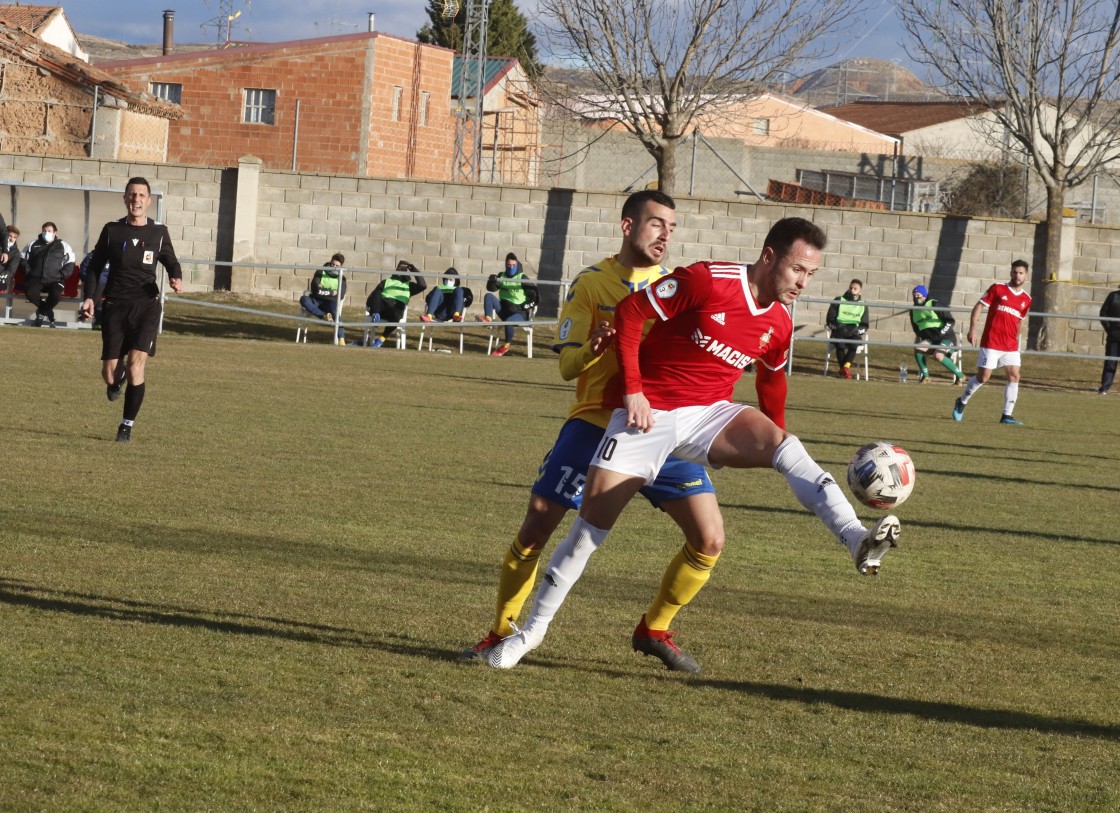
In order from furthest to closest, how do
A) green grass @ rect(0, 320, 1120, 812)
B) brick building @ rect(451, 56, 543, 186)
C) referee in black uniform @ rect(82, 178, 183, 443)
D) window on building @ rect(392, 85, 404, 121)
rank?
1. brick building @ rect(451, 56, 543, 186)
2. window on building @ rect(392, 85, 404, 121)
3. referee in black uniform @ rect(82, 178, 183, 443)
4. green grass @ rect(0, 320, 1120, 812)

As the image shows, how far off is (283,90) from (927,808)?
44106mm

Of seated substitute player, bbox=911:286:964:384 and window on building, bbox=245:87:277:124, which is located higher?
window on building, bbox=245:87:277:124

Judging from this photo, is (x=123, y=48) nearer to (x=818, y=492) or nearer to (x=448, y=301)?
(x=448, y=301)

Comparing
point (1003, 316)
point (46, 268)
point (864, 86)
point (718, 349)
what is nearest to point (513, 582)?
point (718, 349)

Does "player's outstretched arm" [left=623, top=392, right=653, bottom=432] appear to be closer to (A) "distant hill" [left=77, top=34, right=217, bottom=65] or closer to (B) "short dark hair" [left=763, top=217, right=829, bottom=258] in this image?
(B) "short dark hair" [left=763, top=217, right=829, bottom=258]

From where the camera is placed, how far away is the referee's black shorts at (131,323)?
1173 cm

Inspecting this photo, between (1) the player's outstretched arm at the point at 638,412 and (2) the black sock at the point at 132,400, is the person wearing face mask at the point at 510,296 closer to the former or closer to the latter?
(2) the black sock at the point at 132,400

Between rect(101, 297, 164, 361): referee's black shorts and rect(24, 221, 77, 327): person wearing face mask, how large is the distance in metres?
13.4

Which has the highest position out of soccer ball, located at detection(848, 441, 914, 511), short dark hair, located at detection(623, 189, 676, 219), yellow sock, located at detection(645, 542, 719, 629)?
short dark hair, located at detection(623, 189, 676, 219)

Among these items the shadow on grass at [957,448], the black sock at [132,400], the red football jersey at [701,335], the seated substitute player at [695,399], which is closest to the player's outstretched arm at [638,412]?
the seated substitute player at [695,399]

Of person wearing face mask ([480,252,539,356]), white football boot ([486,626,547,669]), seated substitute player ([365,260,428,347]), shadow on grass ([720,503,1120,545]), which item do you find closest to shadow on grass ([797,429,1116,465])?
shadow on grass ([720,503,1120,545])

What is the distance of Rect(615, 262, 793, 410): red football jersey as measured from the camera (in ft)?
18.1

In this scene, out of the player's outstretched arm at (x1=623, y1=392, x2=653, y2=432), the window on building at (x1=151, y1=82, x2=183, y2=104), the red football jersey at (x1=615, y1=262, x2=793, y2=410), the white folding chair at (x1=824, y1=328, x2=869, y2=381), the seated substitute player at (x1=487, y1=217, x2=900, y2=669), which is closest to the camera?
the player's outstretched arm at (x1=623, y1=392, x2=653, y2=432)

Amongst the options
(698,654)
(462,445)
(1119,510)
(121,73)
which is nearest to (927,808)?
(698,654)
